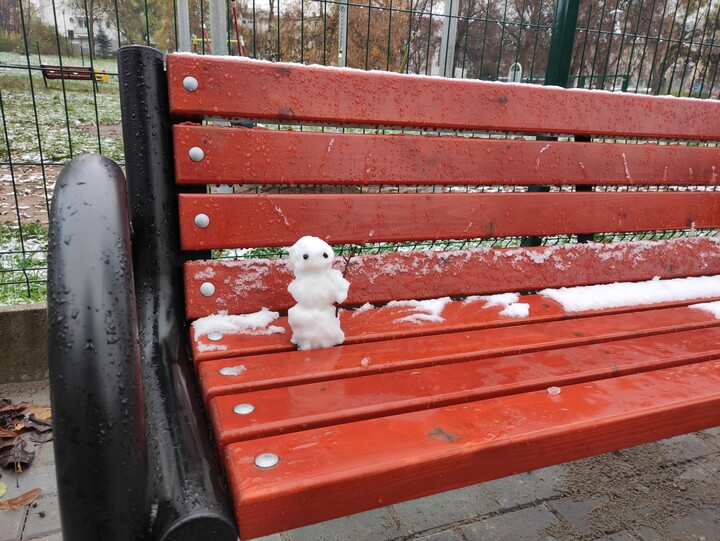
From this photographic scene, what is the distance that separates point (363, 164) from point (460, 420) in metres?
0.84

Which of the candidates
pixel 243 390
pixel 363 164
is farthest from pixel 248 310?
pixel 363 164

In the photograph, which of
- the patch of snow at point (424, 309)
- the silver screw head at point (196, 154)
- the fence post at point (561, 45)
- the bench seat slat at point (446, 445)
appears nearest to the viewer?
the bench seat slat at point (446, 445)

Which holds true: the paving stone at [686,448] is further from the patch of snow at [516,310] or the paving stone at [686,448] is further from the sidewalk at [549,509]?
the patch of snow at [516,310]

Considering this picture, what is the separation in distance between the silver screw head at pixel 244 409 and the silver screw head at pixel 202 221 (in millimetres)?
566

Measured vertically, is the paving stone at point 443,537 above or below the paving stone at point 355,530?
above

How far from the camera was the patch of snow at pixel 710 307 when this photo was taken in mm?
1786

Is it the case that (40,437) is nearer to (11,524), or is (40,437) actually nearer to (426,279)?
(11,524)

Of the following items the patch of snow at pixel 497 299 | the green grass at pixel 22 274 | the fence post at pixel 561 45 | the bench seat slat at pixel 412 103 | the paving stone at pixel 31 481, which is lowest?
the paving stone at pixel 31 481

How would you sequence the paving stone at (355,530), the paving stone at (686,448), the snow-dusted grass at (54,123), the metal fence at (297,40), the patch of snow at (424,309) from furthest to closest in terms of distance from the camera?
1. the snow-dusted grass at (54,123)
2. the metal fence at (297,40)
3. the paving stone at (686,448)
4. the paving stone at (355,530)
5. the patch of snow at (424,309)

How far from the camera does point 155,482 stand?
0.90m

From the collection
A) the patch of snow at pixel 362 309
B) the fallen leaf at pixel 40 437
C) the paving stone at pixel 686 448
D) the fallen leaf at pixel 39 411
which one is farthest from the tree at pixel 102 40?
the paving stone at pixel 686 448

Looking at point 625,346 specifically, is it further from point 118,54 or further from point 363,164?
point 118,54

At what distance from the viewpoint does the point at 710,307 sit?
1.83m

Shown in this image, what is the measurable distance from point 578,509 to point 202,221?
1.57m
